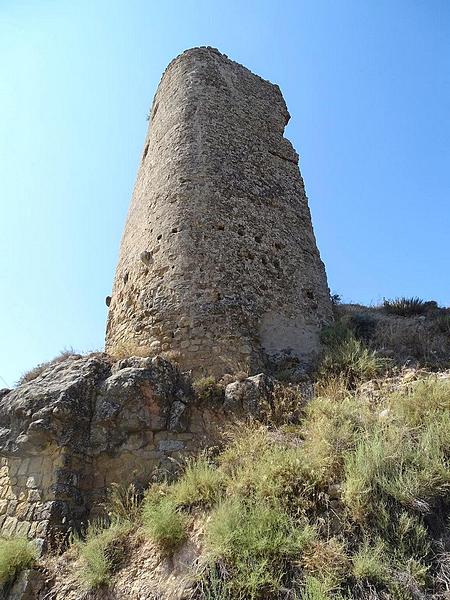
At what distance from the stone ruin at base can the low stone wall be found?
0.01 metres

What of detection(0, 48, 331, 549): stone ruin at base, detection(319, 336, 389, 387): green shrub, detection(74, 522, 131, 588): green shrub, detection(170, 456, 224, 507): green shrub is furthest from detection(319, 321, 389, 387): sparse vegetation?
Answer: detection(74, 522, 131, 588): green shrub

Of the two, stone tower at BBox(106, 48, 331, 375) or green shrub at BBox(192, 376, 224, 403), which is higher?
stone tower at BBox(106, 48, 331, 375)

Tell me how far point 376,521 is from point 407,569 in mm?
397

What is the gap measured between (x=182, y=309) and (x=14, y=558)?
3488mm

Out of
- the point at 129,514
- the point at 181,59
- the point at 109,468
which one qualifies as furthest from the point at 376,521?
the point at 181,59

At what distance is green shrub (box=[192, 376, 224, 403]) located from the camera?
223 inches

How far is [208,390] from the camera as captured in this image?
573 centimetres

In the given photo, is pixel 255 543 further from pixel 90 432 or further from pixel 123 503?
pixel 90 432

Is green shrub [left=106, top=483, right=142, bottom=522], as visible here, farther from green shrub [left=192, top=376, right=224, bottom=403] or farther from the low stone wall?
green shrub [left=192, top=376, right=224, bottom=403]

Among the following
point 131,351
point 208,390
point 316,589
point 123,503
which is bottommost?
point 123,503

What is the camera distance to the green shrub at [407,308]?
8789mm

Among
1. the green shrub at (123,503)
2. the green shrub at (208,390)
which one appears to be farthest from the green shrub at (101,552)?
the green shrub at (208,390)

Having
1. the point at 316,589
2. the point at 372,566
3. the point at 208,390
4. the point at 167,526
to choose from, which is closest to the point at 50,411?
the point at 208,390

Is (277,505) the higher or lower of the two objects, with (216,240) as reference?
lower
